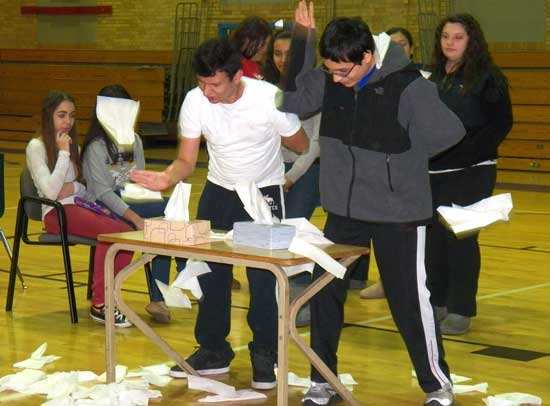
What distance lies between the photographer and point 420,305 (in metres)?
4.04

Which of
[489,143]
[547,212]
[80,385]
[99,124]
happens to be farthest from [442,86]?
[547,212]

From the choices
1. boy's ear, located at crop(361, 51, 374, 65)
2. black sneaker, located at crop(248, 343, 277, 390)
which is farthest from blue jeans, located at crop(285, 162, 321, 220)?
boy's ear, located at crop(361, 51, 374, 65)

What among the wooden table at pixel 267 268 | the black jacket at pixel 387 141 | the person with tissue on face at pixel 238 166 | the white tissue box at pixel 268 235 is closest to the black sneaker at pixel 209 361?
the person with tissue on face at pixel 238 166

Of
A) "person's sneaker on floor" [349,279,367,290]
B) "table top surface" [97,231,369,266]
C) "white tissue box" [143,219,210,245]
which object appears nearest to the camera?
"table top surface" [97,231,369,266]

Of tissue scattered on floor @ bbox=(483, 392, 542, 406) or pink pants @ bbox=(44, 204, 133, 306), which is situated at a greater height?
pink pants @ bbox=(44, 204, 133, 306)

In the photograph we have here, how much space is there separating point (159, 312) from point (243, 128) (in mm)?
1552

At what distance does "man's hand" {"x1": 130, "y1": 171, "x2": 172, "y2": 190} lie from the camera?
4.31 meters

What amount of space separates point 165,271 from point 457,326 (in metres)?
1.48

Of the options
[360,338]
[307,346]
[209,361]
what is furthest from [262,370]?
[360,338]

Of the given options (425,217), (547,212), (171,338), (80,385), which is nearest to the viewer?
(425,217)

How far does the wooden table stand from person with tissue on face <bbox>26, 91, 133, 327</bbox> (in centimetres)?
134

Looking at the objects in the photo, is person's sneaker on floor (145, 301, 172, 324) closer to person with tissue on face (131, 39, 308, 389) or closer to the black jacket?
person with tissue on face (131, 39, 308, 389)

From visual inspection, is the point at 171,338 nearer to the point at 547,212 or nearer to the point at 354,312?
the point at 354,312

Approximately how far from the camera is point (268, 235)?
12.8 ft
